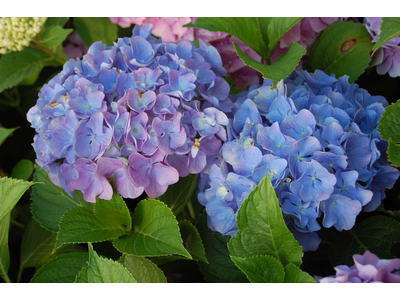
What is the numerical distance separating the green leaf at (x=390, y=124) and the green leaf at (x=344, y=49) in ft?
0.76

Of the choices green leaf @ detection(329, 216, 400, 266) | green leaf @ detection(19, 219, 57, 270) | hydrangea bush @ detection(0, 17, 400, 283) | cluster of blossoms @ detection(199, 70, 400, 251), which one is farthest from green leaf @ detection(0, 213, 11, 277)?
green leaf @ detection(329, 216, 400, 266)

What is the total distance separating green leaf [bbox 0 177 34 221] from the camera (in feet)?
2.05

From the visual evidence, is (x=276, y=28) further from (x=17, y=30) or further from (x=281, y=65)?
(x=17, y=30)

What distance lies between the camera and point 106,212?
716 mm

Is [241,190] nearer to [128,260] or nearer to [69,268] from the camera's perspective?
[128,260]

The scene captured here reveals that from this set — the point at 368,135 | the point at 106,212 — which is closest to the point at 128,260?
the point at 106,212

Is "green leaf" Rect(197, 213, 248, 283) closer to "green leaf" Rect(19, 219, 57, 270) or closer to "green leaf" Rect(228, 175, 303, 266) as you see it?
"green leaf" Rect(228, 175, 303, 266)

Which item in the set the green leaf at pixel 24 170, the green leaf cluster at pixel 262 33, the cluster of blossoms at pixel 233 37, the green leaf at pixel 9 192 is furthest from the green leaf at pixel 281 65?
the green leaf at pixel 24 170

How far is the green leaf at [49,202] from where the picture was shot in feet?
2.75

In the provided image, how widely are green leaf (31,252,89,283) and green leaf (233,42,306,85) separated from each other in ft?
1.64

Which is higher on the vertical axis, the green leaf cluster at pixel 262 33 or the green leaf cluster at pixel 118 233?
the green leaf cluster at pixel 262 33

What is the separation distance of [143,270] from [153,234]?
0.07 m

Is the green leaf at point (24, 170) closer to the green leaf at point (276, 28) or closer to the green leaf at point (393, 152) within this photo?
the green leaf at point (276, 28)

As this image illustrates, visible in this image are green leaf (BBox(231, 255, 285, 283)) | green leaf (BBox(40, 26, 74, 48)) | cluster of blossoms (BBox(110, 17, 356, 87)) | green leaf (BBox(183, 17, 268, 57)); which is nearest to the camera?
green leaf (BBox(231, 255, 285, 283))
